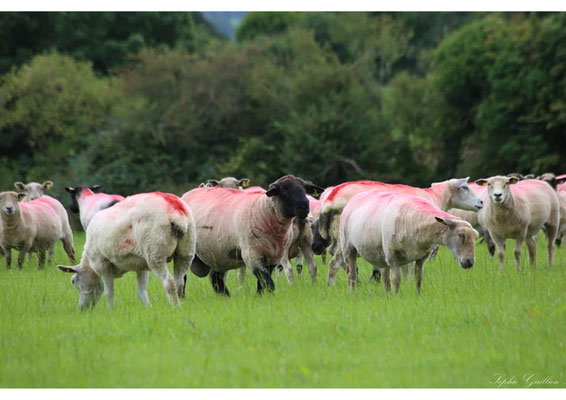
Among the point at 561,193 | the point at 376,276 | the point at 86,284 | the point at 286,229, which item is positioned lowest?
the point at 376,276

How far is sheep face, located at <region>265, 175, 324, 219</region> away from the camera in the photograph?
35.4 feet

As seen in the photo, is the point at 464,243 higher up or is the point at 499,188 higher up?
the point at 464,243

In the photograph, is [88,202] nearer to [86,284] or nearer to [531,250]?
[86,284]

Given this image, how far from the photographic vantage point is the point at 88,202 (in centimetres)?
1855

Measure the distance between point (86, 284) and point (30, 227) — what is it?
6.74 m

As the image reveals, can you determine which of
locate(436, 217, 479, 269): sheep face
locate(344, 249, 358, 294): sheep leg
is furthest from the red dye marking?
locate(436, 217, 479, 269): sheep face

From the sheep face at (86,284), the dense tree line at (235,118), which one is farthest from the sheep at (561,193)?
the dense tree line at (235,118)

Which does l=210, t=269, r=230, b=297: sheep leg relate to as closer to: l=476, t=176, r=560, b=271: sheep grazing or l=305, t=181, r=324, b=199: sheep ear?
l=305, t=181, r=324, b=199: sheep ear

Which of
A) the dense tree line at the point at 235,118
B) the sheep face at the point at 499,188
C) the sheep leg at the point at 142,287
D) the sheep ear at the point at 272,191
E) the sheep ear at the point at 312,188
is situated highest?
the sheep ear at the point at 272,191

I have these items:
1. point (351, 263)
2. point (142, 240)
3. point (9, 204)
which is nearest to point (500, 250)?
point (351, 263)

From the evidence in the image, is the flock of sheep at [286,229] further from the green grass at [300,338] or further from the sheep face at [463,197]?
the green grass at [300,338]

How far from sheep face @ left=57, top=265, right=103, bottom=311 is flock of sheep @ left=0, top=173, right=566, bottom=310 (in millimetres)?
13

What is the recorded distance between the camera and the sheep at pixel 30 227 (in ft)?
53.5

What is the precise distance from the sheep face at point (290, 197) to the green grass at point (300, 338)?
3.85 ft
